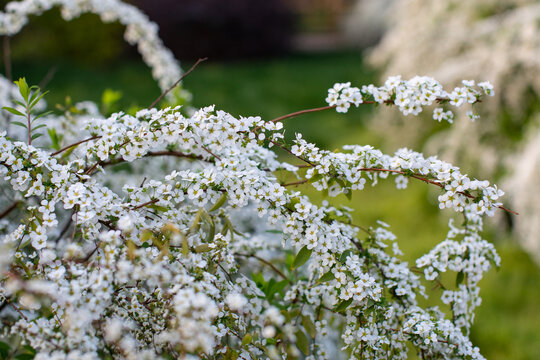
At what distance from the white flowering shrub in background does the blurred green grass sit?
305mm

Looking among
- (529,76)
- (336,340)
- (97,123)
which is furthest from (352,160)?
(529,76)

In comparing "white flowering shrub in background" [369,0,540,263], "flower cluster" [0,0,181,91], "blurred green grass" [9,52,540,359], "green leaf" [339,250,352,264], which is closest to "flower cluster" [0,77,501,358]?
"green leaf" [339,250,352,264]

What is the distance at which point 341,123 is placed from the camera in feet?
20.1

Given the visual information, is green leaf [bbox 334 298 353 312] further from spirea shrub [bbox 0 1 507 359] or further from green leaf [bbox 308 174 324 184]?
green leaf [bbox 308 174 324 184]

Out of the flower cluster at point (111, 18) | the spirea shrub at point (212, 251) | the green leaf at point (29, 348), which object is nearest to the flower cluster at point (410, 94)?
the spirea shrub at point (212, 251)

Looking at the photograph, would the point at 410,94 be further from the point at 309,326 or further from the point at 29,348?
the point at 29,348

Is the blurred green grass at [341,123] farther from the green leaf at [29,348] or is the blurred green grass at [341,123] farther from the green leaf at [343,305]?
the green leaf at [29,348]

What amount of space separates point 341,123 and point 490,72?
2.68 m

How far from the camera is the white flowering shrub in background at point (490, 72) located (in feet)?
10.6

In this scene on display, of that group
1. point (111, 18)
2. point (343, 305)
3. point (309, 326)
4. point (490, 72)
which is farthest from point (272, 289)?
point (490, 72)

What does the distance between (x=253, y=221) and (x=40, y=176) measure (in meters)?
1.19

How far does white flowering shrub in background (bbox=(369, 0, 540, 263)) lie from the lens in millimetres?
3219

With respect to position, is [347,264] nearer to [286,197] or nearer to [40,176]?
[286,197]

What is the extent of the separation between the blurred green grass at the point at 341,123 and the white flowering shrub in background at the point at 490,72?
305mm
